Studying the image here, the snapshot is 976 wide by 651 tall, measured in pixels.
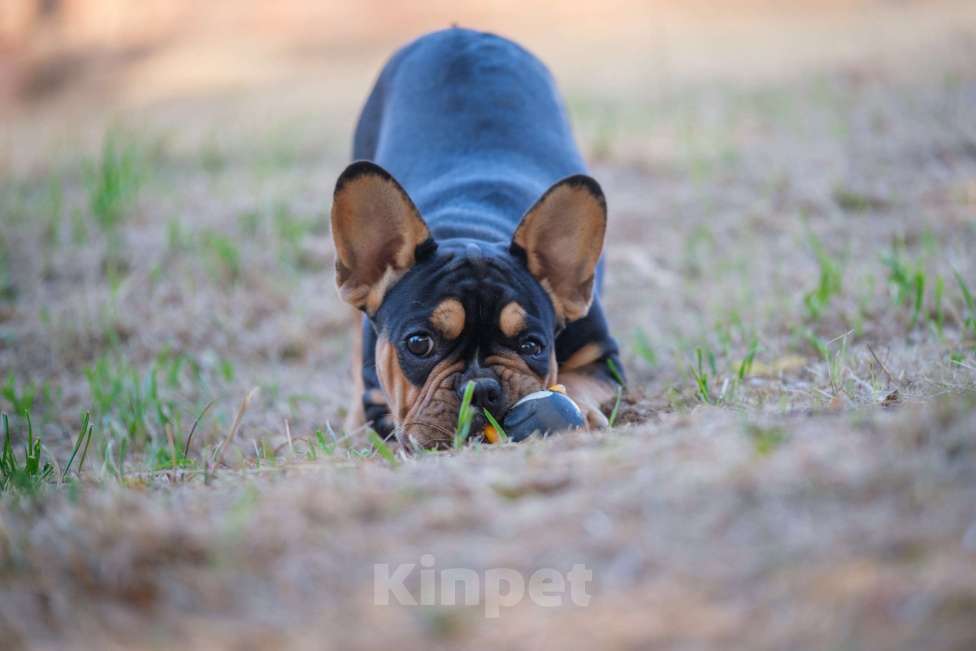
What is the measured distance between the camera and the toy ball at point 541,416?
329cm

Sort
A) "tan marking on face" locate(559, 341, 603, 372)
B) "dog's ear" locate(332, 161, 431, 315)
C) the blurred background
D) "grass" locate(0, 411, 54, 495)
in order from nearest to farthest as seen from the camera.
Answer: "grass" locate(0, 411, 54, 495), "dog's ear" locate(332, 161, 431, 315), "tan marking on face" locate(559, 341, 603, 372), the blurred background

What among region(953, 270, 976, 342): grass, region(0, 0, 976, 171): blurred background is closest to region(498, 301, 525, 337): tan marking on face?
region(953, 270, 976, 342): grass

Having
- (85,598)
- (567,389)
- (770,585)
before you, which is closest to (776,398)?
(567,389)

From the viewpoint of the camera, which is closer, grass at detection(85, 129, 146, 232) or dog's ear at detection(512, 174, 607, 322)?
dog's ear at detection(512, 174, 607, 322)

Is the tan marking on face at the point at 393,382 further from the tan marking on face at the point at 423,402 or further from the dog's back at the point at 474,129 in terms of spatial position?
the dog's back at the point at 474,129

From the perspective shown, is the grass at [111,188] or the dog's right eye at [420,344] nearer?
the dog's right eye at [420,344]

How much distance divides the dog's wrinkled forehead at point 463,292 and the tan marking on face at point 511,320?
0.02 m

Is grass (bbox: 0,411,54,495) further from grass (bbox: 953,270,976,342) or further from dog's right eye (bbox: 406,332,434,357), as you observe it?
grass (bbox: 953,270,976,342)

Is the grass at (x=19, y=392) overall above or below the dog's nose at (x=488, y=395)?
below

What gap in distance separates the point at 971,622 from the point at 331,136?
28.9 ft

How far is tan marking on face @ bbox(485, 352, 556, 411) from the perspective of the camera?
11.7 ft

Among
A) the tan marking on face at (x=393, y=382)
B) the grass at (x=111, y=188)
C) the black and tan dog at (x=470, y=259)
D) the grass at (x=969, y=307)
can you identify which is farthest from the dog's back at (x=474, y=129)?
the grass at (x=111, y=188)

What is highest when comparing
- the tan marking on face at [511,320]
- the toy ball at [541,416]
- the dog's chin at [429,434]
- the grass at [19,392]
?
the tan marking on face at [511,320]

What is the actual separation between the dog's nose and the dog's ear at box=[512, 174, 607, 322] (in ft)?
2.30
